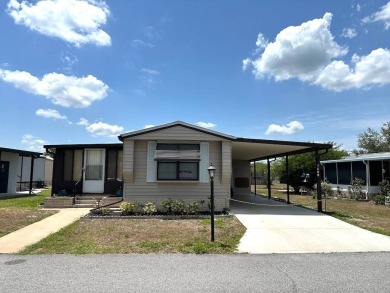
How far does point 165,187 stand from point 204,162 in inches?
65.5

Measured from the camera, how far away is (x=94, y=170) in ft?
44.8

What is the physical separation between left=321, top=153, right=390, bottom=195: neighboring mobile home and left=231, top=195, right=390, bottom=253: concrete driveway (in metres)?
9.82

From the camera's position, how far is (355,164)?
20.1 m

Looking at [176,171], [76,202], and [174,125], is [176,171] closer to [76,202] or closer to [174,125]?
[174,125]

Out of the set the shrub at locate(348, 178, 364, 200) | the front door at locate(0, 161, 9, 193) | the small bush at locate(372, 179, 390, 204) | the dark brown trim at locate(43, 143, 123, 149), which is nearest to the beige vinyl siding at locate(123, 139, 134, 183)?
the dark brown trim at locate(43, 143, 123, 149)

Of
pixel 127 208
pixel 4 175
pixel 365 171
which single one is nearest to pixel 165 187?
pixel 127 208

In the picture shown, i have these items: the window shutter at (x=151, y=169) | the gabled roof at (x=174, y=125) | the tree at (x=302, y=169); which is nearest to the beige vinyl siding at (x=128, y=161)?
the gabled roof at (x=174, y=125)

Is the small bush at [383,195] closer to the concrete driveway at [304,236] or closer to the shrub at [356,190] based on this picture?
the shrub at [356,190]

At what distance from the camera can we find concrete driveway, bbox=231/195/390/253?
256 inches

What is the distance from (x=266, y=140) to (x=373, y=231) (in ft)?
14.5

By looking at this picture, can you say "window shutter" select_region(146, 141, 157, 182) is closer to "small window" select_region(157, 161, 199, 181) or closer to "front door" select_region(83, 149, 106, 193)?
"small window" select_region(157, 161, 199, 181)

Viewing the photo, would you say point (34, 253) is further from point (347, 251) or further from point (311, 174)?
point (311, 174)

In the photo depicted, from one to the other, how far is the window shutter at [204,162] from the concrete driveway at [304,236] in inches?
69.4

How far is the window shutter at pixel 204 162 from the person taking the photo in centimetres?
1109
